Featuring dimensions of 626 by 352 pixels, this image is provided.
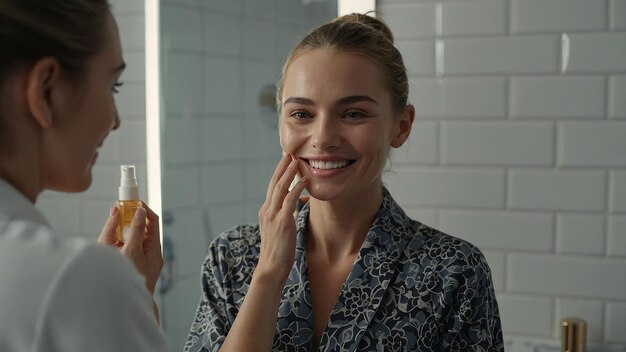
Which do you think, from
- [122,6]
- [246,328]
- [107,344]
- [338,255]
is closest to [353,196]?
[338,255]

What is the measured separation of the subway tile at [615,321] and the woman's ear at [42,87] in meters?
1.40

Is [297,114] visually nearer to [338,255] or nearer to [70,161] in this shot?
[338,255]

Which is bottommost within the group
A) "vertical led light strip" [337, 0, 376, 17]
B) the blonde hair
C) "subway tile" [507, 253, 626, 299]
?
"subway tile" [507, 253, 626, 299]

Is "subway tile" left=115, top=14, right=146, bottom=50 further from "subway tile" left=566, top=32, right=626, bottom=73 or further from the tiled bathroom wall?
"subway tile" left=566, top=32, right=626, bottom=73

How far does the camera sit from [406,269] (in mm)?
1330

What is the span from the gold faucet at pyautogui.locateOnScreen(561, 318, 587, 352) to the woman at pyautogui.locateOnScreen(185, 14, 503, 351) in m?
0.39

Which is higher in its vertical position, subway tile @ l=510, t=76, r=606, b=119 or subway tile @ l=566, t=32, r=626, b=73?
subway tile @ l=566, t=32, r=626, b=73

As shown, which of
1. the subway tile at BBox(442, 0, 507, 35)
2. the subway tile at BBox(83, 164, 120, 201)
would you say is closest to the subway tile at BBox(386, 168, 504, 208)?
the subway tile at BBox(442, 0, 507, 35)

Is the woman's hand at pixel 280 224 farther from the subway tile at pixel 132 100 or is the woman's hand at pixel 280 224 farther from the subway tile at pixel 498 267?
the subway tile at pixel 132 100

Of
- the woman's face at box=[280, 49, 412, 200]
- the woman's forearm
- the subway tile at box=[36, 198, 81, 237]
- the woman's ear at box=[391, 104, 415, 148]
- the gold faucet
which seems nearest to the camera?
the woman's forearm

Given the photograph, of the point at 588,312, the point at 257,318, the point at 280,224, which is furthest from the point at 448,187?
the point at 257,318

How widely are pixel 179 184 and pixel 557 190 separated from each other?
102cm

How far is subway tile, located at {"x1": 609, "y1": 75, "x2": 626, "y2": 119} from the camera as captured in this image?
1.66m

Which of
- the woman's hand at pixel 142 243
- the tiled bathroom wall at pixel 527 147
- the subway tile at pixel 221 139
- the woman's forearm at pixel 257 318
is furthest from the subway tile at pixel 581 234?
the woman's hand at pixel 142 243
